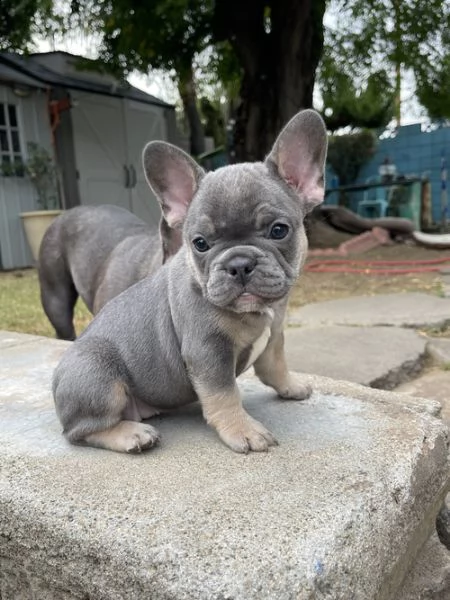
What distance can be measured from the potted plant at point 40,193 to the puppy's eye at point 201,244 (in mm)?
8718

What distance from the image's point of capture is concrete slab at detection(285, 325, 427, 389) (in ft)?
10.7

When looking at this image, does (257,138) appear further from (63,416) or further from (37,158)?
(63,416)

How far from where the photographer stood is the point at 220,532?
53.4 inches

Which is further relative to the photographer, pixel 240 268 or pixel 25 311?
pixel 25 311

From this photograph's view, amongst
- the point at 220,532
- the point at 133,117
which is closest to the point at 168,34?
the point at 133,117

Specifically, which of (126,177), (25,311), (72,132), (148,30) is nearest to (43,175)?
(72,132)

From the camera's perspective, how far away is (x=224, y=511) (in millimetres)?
1432

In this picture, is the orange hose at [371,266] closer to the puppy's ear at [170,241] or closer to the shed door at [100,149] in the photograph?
the puppy's ear at [170,241]

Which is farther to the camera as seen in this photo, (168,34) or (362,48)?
(362,48)

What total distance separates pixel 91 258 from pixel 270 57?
6.55 meters

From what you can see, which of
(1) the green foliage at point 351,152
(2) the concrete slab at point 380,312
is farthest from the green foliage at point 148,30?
(1) the green foliage at point 351,152

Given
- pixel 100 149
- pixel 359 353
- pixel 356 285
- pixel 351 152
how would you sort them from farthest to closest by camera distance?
pixel 351 152 < pixel 100 149 < pixel 356 285 < pixel 359 353

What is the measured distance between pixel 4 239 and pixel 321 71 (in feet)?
21.1

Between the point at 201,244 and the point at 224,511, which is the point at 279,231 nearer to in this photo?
the point at 201,244
